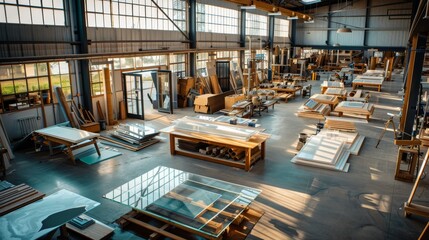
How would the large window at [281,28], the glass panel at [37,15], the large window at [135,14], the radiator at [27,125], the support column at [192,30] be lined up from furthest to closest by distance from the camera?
the large window at [281,28] → the support column at [192,30] → the large window at [135,14] → the radiator at [27,125] → the glass panel at [37,15]

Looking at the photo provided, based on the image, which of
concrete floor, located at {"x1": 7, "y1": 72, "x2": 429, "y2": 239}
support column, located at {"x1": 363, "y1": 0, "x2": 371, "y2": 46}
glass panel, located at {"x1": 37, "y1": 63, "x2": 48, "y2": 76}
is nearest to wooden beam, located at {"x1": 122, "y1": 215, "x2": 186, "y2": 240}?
concrete floor, located at {"x1": 7, "y1": 72, "x2": 429, "y2": 239}

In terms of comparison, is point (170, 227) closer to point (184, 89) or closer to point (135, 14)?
point (135, 14)

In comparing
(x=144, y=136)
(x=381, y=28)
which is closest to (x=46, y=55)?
(x=144, y=136)

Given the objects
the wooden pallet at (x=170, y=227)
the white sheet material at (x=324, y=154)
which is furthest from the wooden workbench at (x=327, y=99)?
the wooden pallet at (x=170, y=227)

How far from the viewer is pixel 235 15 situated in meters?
23.6

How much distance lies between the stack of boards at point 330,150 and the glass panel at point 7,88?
30.5 feet

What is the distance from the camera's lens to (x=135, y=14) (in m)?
15.0

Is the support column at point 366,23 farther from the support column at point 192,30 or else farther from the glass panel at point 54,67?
the glass panel at point 54,67

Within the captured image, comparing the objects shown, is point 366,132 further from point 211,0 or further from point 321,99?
point 211,0

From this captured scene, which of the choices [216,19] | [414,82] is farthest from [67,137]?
[216,19]

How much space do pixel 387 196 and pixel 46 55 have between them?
11242 mm

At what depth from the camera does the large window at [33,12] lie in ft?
33.7

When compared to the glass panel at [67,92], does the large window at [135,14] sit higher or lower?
higher

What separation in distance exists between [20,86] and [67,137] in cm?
300
